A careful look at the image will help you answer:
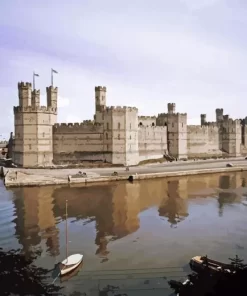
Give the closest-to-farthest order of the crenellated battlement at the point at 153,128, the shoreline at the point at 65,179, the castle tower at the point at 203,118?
the shoreline at the point at 65,179 → the crenellated battlement at the point at 153,128 → the castle tower at the point at 203,118

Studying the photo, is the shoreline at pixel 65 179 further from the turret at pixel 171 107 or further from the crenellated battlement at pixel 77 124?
the turret at pixel 171 107

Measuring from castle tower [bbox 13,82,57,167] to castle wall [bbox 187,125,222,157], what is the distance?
30836mm

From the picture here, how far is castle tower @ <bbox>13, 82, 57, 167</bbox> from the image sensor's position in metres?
51.5

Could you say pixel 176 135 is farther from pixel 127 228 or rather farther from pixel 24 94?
pixel 127 228

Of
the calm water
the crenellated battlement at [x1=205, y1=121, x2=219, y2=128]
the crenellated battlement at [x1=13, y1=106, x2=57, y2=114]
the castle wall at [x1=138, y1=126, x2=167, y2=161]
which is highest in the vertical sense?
the crenellated battlement at [x1=13, y1=106, x2=57, y2=114]

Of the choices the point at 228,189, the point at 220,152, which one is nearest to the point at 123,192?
the point at 228,189

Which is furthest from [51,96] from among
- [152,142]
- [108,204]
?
[108,204]

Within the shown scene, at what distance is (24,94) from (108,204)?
87.5 feet

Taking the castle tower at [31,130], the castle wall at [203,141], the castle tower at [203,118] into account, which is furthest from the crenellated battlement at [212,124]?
the castle tower at [31,130]

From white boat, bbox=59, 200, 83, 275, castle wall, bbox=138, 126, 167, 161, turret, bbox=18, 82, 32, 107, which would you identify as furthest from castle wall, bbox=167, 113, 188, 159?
white boat, bbox=59, 200, 83, 275

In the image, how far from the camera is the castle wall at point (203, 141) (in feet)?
232

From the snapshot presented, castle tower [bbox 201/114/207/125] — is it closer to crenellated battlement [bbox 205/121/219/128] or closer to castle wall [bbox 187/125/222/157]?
crenellated battlement [bbox 205/121/219/128]

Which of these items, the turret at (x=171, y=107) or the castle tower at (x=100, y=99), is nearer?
the castle tower at (x=100, y=99)

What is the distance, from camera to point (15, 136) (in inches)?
2067
